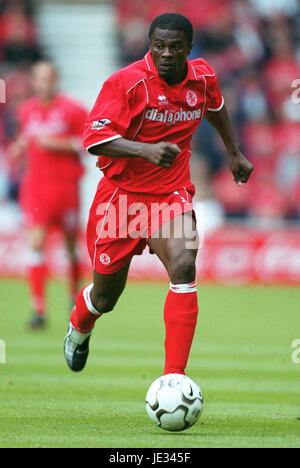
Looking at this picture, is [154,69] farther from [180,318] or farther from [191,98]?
[180,318]

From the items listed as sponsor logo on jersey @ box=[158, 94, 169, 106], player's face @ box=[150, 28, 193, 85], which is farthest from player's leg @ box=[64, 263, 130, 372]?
player's face @ box=[150, 28, 193, 85]

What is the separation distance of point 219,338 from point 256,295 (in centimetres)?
462

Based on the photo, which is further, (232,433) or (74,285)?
(74,285)

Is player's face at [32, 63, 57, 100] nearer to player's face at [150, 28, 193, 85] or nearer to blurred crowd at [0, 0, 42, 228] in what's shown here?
player's face at [150, 28, 193, 85]

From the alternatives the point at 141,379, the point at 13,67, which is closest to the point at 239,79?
the point at 13,67

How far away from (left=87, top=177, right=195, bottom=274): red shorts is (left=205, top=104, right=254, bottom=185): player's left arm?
1.61 ft

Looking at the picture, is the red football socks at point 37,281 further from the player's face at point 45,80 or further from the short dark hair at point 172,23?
the short dark hair at point 172,23

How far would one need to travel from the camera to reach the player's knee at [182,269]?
17.1ft

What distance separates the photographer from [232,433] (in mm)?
4863

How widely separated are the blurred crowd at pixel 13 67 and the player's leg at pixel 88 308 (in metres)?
11.3

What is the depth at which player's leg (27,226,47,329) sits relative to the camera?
9.80m

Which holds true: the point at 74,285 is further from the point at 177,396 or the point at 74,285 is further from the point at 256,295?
the point at 177,396

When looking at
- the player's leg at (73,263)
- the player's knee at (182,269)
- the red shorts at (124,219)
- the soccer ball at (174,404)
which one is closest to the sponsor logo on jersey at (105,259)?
the red shorts at (124,219)

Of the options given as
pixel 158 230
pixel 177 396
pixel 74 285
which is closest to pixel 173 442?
pixel 177 396
